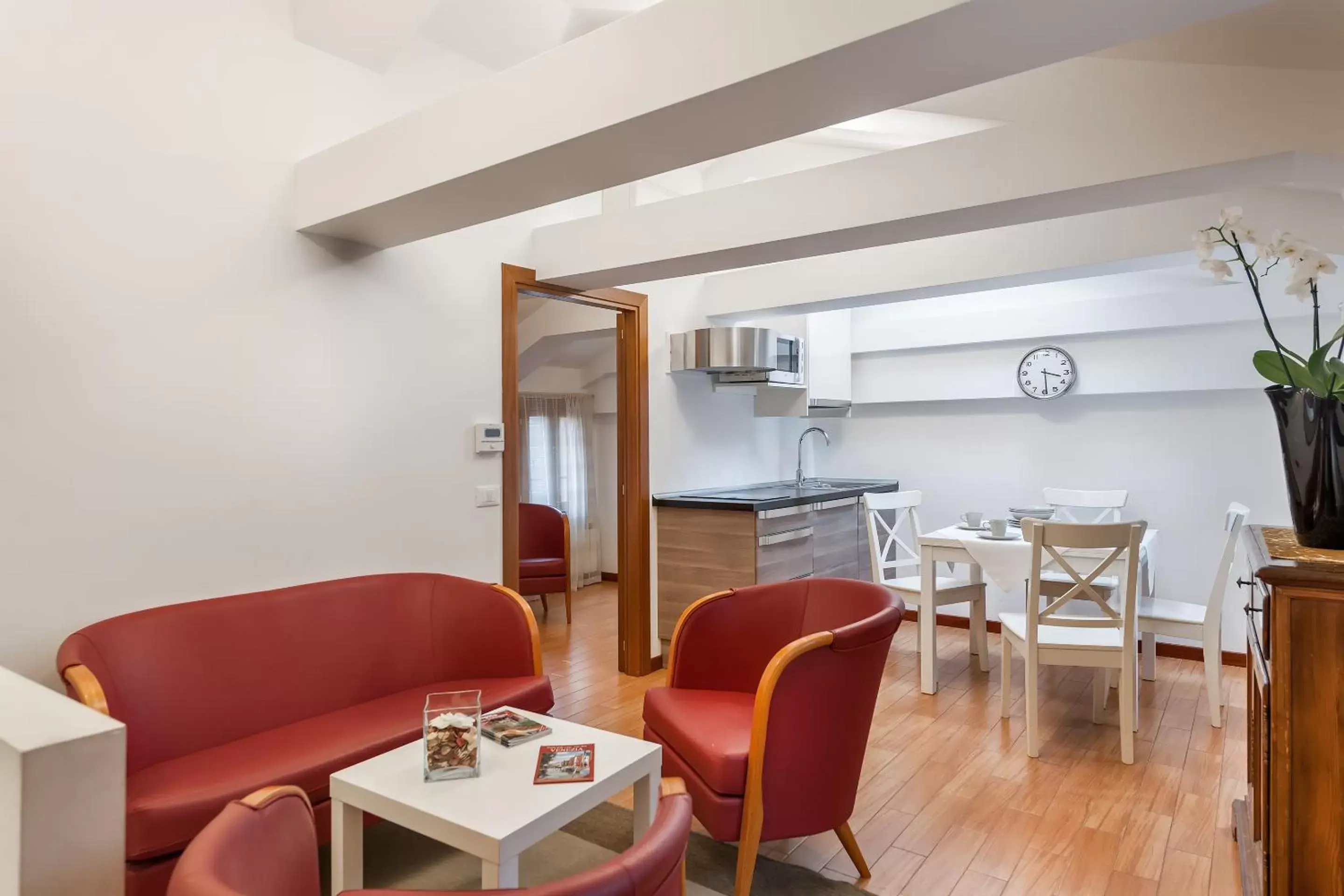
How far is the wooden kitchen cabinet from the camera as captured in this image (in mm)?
4262

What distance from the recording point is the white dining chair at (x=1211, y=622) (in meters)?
3.41

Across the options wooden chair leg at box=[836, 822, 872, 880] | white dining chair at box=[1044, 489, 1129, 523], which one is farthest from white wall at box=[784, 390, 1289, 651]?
wooden chair leg at box=[836, 822, 872, 880]

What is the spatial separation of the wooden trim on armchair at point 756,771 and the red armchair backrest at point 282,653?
1049mm

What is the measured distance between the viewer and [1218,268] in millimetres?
1780

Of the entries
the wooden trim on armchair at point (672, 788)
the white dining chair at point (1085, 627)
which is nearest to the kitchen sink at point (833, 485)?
the white dining chair at point (1085, 627)

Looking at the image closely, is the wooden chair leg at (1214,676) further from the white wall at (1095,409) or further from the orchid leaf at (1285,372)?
the orchid leaf at (1285,372)

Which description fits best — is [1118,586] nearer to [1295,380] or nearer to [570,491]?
[1295,380]

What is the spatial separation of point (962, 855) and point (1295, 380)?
164 centimetres

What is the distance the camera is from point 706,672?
2.80 metres

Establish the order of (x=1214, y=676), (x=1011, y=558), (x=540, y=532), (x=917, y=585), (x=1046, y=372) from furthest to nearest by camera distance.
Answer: (x=540, y=532), (x=1046, y=372), (x=917, y=585), (x=1011, y=558), (x=1214, y=676)

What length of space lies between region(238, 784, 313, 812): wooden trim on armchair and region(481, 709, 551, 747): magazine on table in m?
0.68

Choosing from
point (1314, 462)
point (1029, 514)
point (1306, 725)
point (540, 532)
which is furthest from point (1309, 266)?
point (540, 532)

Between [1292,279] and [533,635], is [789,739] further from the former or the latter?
[1292,279]

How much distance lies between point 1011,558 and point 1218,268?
220 centimetres
